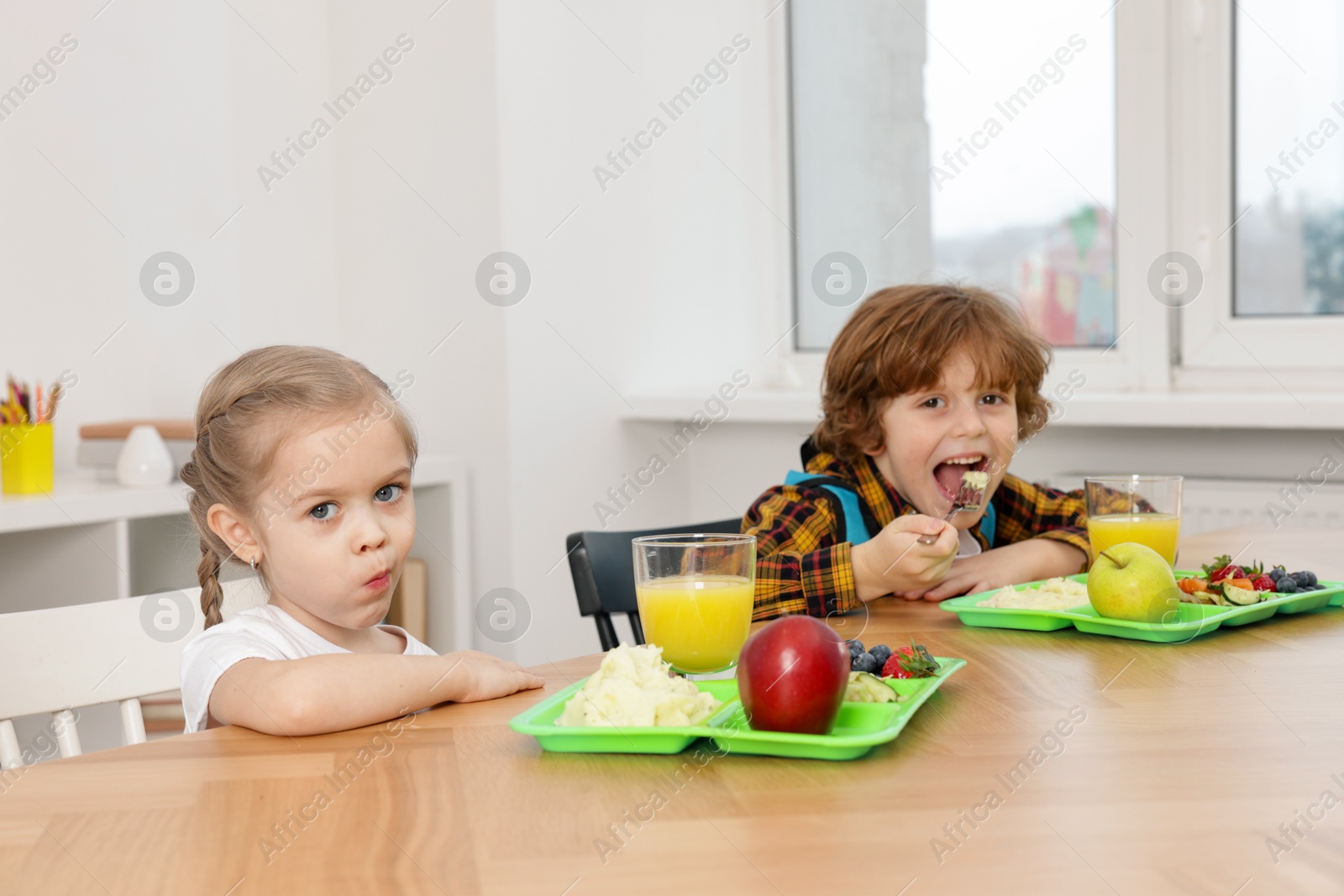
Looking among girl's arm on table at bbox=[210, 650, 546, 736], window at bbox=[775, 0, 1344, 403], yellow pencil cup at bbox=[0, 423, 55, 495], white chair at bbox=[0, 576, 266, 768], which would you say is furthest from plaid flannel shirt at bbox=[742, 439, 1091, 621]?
yellow pencil cup at bbox=[0, 423, 55, 495]

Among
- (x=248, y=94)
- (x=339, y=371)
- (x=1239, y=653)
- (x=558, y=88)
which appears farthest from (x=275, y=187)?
(x=1239, y=653)

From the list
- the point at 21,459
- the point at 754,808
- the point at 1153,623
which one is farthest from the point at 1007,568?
the point at 21,459

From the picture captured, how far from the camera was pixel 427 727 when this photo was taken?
0.91 m

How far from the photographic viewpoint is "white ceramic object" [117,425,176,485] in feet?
7.17

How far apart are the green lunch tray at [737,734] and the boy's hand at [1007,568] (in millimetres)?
535

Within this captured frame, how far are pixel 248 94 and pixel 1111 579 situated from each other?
230 cm

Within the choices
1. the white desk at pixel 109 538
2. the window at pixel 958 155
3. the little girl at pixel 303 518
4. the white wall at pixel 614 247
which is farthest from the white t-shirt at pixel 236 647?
the window at pixel 958 155

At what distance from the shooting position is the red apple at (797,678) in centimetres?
77

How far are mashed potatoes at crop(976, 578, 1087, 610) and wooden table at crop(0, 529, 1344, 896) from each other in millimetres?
245

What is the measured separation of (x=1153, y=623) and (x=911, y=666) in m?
0.32

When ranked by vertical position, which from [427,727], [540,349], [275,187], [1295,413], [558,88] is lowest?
[427,727]

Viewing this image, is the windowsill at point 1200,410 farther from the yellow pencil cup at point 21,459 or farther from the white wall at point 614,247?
the yellow pencil cup at point 21,459

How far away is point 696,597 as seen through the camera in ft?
3.22

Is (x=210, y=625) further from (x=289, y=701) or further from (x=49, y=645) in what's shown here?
(x=289, y=701)
